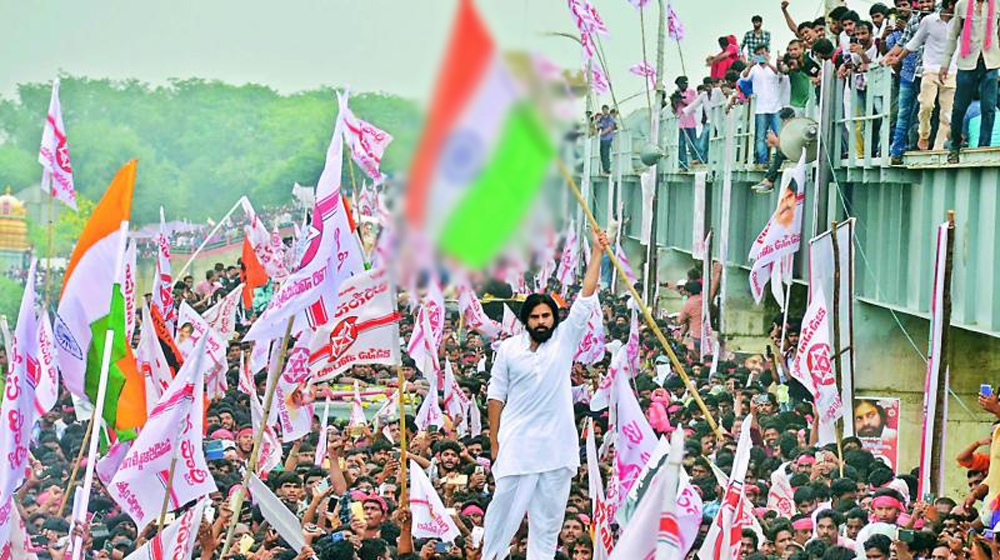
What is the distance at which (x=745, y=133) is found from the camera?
28.0 m

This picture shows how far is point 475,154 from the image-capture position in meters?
5.38

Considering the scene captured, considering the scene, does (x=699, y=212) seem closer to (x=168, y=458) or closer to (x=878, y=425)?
(x=878, y=425)

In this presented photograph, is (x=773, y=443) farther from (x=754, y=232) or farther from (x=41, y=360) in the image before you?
(x=754, y=232)

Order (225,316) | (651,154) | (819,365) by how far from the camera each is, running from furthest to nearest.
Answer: (651,154)
(225,316)
(819,365)

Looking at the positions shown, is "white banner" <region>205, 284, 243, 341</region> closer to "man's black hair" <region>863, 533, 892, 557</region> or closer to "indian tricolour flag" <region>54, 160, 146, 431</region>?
"indian tricolour flag" <region>54, 160, 146, 431</region>

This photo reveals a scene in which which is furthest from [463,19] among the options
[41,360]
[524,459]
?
[41,360]

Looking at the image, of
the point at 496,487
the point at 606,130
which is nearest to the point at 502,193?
the point at 496,487

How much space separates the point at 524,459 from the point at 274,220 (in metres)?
39.1

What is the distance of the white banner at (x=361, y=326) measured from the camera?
52.2ft

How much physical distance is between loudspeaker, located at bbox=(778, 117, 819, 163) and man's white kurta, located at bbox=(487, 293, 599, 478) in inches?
472

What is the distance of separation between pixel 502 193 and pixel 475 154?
0.42 ft

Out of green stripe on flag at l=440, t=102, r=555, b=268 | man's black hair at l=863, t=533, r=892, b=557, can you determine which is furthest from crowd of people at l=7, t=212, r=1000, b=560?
green stripe on flag at l=440, t=102, r=555, b=268

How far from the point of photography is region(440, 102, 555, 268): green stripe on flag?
17.7 ft

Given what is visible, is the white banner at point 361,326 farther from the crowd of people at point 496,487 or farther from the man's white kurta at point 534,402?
the man's white kurta at point 534,402
